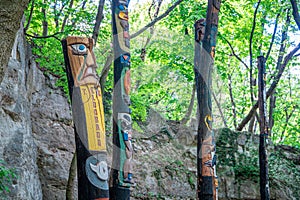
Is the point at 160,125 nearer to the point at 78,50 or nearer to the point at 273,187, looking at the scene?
the point at 273,187

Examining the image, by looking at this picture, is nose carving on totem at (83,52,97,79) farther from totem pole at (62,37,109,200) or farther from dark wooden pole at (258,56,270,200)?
dark wooden pole at (258,56,270,200)

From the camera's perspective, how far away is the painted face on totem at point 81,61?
4934 millimetres

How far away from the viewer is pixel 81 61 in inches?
197

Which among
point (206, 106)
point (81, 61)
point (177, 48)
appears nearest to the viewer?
point (81, 61)

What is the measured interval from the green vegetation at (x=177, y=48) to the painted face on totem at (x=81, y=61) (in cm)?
313

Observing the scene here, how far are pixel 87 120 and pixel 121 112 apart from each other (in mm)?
1243

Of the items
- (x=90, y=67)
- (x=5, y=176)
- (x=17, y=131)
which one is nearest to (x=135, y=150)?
(x=17, y=131)

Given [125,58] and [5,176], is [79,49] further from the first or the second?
[5,176]

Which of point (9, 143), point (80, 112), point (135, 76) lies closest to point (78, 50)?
point (80, 112)

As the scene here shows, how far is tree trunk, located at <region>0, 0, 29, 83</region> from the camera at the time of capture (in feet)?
7.04

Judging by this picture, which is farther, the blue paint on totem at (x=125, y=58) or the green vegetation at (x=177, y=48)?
the green vegetation at (x=177, y=48)

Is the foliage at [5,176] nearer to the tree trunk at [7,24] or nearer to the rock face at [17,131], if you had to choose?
the rock face at [17,131]

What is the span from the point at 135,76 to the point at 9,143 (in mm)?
6827

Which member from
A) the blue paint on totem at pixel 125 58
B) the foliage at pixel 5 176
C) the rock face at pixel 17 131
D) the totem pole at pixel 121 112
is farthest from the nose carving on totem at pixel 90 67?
the rock face at pixel 17 131
